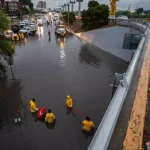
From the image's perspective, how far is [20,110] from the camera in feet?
37.0

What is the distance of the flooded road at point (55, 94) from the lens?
875 centimetres

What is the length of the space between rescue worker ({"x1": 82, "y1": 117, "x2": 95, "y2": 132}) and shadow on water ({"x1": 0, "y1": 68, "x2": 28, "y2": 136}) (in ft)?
11.1

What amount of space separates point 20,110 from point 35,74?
661 centimetres

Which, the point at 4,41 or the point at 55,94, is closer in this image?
the point at 55,94

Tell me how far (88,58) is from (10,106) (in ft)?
46.6

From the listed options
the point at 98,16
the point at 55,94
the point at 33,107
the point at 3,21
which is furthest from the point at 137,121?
the point at 98,16

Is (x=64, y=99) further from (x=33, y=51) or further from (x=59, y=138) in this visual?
(x=33, y=51)

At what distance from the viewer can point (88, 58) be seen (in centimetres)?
2384

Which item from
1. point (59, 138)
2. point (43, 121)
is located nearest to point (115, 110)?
point (59, 138)

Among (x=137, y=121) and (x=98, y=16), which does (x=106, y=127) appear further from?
(x=98, y=16)

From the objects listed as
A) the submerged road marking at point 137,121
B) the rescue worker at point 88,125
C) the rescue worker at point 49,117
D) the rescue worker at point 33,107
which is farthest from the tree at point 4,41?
the submerged road marking at point 137,121

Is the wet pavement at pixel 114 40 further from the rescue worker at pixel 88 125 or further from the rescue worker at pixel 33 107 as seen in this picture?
the rescue worker at pixel 33 107

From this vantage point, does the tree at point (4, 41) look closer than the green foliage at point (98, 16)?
Yes

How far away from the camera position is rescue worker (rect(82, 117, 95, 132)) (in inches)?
355
